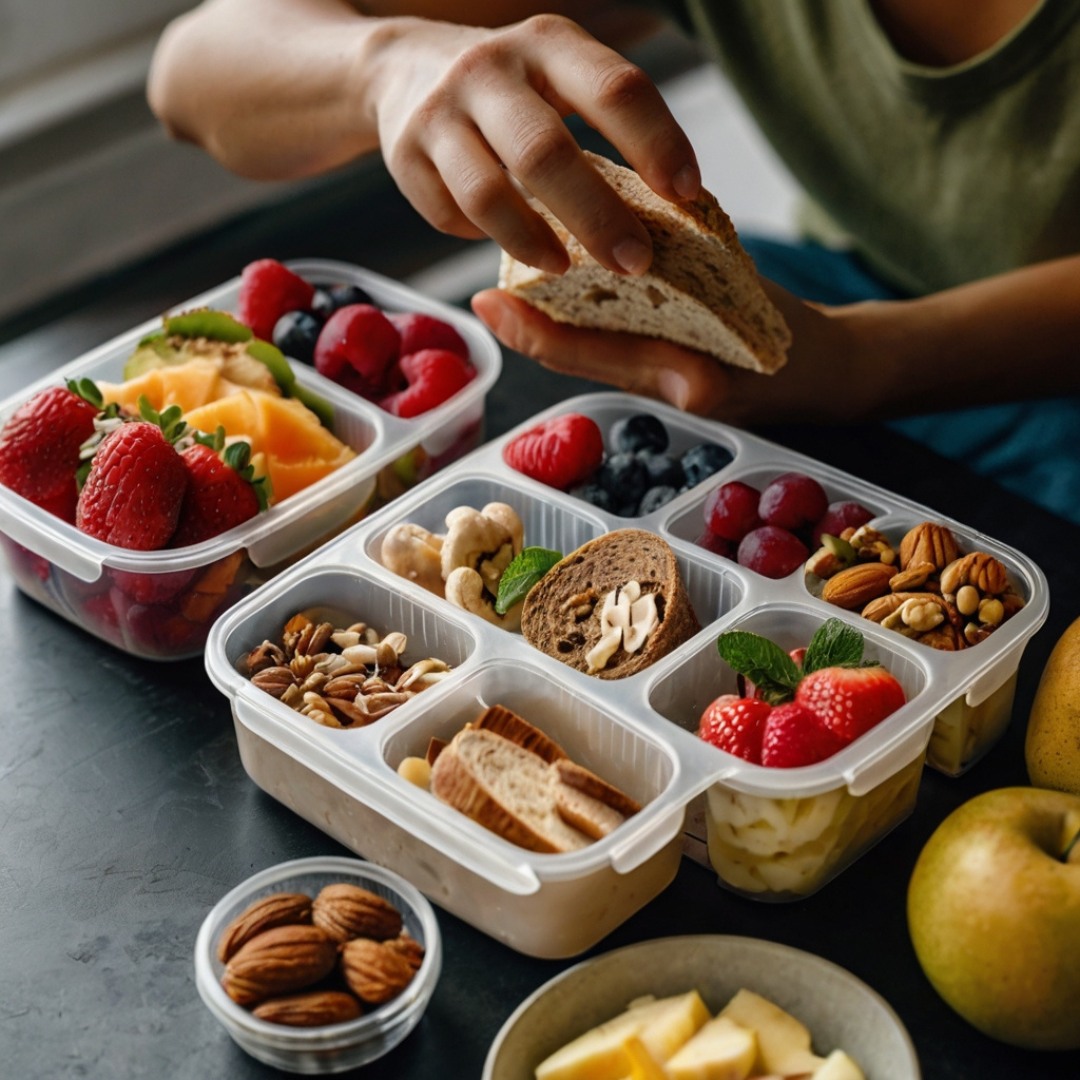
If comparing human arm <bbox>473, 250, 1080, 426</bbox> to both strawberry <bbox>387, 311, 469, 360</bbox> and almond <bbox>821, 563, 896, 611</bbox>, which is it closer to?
strawberry <bbox>387, 311, 469, 360</bbox>

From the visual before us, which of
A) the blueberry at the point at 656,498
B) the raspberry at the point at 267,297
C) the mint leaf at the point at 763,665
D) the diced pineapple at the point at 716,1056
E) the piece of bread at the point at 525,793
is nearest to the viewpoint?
the diced pineapple at the point at 716,1056

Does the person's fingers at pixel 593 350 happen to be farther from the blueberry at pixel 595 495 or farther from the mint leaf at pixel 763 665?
the mint leaf at pixel 763 665

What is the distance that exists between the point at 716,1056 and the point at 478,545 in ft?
1.68

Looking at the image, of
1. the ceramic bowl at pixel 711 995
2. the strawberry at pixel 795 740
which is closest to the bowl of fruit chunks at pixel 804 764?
the strawberry at pixel 795 740

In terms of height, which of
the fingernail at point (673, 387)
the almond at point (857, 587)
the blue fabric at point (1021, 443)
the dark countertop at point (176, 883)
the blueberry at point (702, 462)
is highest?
the fingernail at point (673, 387)

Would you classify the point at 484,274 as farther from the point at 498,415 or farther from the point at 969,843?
the point at 969,843

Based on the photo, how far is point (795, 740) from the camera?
1.00 m

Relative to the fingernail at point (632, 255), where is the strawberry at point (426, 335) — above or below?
below

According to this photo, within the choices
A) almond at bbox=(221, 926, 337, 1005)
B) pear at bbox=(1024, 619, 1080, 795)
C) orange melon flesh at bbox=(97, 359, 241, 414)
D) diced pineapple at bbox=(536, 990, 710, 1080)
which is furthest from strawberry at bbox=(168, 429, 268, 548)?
pear at bbox=(1024, 619, 1080, 795)

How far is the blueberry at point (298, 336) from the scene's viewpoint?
152cm

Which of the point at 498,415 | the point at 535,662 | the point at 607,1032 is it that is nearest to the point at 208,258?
the point at 498,415

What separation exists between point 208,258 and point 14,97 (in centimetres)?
100

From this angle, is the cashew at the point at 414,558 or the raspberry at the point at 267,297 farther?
the raspberry at the point at 267,297

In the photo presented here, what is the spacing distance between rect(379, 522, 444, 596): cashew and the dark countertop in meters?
0.20
